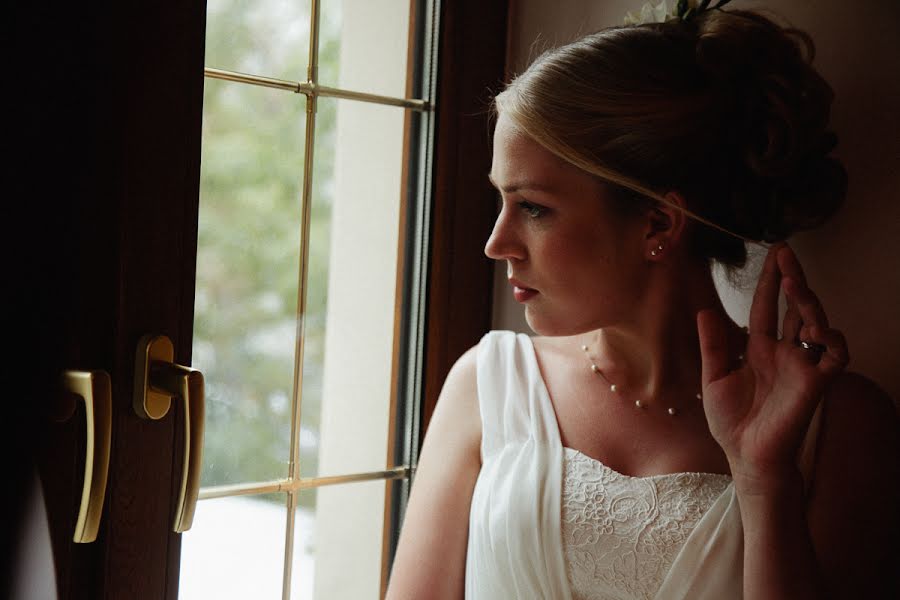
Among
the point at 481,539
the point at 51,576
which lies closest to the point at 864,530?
the point at 481,539

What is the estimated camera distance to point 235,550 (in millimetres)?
1356

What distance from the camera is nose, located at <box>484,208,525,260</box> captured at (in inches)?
47.3

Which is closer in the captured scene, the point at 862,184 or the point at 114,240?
the point at 114,240

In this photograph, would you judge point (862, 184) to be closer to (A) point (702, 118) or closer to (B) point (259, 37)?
(A) point (702, 118)

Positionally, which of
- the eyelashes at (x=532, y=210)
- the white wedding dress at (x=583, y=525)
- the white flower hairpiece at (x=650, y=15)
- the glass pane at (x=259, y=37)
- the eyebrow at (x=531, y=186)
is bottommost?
the white wedding dress at (x=583, y=525)

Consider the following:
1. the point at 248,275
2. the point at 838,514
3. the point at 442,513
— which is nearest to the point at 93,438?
the point at 248,275

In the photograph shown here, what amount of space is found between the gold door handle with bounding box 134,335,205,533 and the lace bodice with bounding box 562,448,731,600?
1.67 ft

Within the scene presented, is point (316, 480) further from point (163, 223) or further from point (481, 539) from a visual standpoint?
point (163, 223)

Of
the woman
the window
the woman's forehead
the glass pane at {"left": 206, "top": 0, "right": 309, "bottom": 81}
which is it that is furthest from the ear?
the glass pane at {"left": 206, "top": 0, "right": 309, "bottom": 81}

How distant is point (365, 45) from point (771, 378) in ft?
2.78

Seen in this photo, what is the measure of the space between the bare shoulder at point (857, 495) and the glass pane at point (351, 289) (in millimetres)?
745

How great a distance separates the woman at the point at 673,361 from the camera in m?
1.08

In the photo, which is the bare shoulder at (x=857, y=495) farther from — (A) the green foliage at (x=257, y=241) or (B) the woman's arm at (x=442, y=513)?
(A) the green foliage at (x=257, y=241)

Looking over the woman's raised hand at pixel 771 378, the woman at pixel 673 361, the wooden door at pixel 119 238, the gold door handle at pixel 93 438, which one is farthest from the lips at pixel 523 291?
the gold door handle at pixel 93 438
